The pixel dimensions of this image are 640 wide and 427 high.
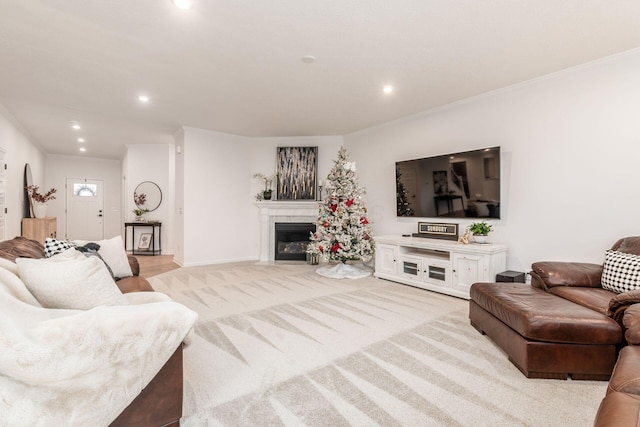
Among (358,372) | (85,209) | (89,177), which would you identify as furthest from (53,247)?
(89,177)

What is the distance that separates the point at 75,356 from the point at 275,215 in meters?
5.30

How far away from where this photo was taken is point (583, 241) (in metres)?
3.32

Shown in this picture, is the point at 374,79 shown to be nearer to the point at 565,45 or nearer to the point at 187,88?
the point at 565,45

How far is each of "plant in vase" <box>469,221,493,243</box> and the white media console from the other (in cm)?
11

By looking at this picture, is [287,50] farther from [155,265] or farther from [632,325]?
[155,265]

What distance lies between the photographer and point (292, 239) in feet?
21.5

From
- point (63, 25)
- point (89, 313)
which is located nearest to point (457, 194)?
point (89, 313)

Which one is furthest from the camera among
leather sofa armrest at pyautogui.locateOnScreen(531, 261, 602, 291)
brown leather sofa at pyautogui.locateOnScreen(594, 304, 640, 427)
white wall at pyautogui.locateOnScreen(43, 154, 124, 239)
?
white wall at pyautogui.locateOnScreen(43, 154, 124, 239)

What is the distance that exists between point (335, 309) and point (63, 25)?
11.7ft

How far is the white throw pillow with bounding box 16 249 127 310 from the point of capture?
1.50m

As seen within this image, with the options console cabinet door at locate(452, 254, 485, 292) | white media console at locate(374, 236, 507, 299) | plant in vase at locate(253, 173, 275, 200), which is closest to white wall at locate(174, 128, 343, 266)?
plant in vase at locate(253, 173, 275, 200)

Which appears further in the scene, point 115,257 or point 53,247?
point 115,257

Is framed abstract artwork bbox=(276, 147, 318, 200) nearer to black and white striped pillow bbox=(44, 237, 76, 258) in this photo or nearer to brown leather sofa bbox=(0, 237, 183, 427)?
black and white striped pillow bbox=(44, 237, 76, 258)

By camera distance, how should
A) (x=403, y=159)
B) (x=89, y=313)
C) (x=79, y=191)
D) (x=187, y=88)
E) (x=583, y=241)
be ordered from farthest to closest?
(x=79, y=191), (x=403, y=159), (x=187, y=88), (x=583, y=241), (x=89, y=313)
